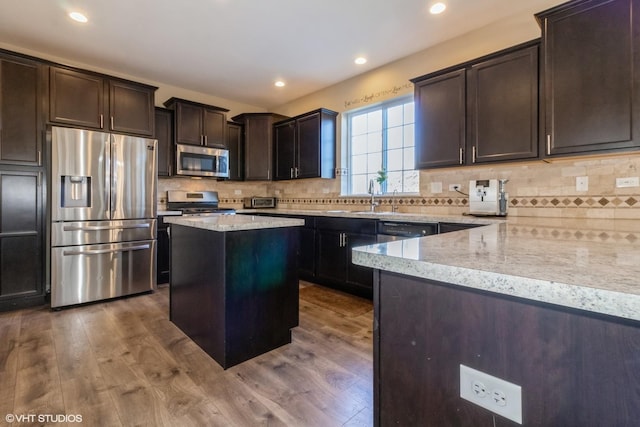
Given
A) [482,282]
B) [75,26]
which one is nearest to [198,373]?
[482,282]

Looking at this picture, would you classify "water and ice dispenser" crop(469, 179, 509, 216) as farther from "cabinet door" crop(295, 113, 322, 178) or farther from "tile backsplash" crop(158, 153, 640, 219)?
"cabinet door" crop(295, 113, 322, 178)

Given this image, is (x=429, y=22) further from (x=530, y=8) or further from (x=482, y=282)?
(x=482, y=282)

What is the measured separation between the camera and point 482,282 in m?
0.59

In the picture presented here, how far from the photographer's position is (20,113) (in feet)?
9.62

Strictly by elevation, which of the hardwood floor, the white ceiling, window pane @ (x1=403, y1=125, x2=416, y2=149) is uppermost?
the white ceiling

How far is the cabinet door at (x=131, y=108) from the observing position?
11.2 feet

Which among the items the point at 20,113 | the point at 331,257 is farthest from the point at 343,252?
the point at 20,113

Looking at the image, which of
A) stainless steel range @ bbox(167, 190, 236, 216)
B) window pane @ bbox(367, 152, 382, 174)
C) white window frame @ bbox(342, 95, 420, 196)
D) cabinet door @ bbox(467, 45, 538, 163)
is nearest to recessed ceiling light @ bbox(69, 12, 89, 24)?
stainless steel range @ bbox(167, 190, 236, 216)

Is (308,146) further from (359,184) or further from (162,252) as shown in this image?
(162,252)

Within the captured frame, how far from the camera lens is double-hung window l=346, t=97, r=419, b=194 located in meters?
3.65

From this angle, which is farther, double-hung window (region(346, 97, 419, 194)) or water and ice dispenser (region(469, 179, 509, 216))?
double-hung window (region(346, 97, 419, 194))

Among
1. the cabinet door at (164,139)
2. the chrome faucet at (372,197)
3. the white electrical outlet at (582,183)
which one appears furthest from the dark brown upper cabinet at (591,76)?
the cabinet door at (164,139)

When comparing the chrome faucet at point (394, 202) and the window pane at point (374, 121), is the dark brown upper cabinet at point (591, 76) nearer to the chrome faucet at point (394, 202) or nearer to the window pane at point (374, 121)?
the chrome faucet at point (394, 202)

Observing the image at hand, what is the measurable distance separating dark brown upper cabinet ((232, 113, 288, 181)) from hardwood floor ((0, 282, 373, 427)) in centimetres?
270
